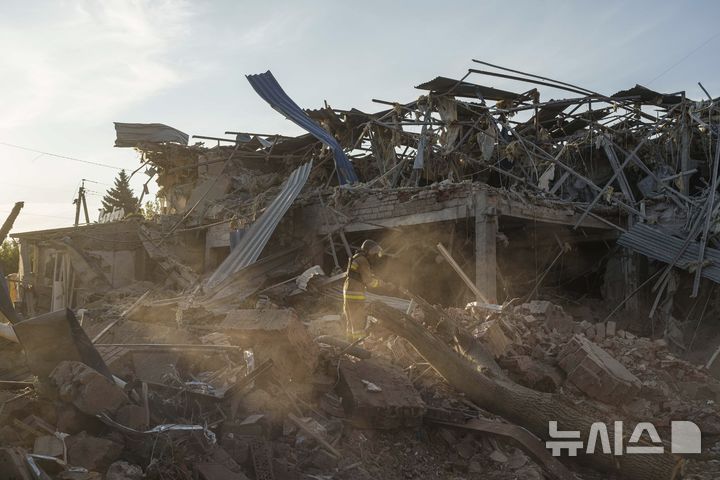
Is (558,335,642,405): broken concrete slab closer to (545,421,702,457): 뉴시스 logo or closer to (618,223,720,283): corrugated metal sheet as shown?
(545,421,702,457): 뉴시스 logo

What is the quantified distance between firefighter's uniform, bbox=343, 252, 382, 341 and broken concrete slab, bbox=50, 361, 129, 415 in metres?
3.49

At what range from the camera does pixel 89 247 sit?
52.5ft

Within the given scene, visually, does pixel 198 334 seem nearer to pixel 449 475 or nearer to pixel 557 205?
pixel 449 475

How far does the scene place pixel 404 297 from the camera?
36.8ft

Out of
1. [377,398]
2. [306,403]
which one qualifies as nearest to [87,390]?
[306,403]

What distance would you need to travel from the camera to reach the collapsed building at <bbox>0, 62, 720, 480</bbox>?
4.93 metres

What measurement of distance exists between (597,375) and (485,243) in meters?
4.30

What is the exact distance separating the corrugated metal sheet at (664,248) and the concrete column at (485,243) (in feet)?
13.8

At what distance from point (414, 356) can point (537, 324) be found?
2239 millimetres

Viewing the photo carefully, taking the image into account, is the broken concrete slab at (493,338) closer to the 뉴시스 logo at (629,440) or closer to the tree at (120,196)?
the 뉴시스 logo at (629,440)

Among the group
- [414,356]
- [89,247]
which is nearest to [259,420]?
[414,356]

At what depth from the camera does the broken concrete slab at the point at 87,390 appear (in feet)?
14.0

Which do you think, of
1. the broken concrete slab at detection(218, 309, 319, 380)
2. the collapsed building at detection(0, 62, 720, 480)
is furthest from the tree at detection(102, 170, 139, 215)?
the broken concrete slab at detection(218, 309, 319, 380)

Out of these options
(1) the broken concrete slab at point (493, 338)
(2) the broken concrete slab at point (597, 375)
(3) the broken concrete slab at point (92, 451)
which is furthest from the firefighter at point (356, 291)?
(3) the broken concrete slab at point (92, 451)
